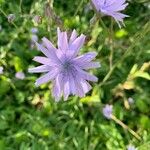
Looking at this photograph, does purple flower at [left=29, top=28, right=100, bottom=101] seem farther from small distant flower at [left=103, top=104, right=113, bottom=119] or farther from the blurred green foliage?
small distant flower at [left=103, top=104, right=113, bottom=119]

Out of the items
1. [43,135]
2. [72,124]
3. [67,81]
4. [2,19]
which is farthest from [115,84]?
[67,81]

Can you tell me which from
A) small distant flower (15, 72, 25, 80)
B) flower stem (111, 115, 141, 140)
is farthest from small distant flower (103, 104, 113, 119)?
small distant flower (15, 72, 25, 80)

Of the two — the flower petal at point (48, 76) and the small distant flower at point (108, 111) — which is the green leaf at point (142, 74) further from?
the flower petal at point (48, 76)

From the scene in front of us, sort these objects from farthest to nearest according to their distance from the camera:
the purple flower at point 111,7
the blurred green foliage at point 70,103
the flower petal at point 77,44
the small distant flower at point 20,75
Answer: the small distant flower at point 20,75 < the blurred green foliage at point 70,103 < the purple flower at point 111,7 < the flower petal at point 77,44

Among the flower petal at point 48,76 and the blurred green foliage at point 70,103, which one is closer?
the flower petal at point 48,76

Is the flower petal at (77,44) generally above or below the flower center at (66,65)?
above

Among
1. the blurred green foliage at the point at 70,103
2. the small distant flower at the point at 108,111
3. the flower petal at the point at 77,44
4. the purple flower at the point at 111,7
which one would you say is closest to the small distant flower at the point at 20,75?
the blurred green foliage at the point at 70,103

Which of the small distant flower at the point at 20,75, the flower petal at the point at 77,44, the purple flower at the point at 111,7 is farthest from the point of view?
the small distant flower at the point at 20,75

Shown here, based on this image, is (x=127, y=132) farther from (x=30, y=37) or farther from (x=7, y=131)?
(x=30, y=37)
